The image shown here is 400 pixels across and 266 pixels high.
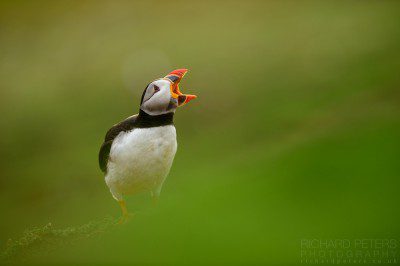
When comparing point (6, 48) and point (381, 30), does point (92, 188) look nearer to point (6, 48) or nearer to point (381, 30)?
point (6, 48)

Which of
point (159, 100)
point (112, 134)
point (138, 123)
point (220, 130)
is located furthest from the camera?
point (220, 130)

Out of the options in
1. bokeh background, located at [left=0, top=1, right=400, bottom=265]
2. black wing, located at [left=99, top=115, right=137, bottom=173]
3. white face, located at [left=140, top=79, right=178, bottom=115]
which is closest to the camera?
bokeh background, located at [left=0, top=1, right=400, bottom=265]

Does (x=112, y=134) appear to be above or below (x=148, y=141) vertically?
above

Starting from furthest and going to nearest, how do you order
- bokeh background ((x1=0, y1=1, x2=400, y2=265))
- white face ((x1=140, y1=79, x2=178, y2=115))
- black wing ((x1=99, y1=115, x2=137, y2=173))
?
black wing ((x1=99, y1=115, x2=137, y2=173)), white face ((x1=140, y1=79, x2=178, y2=115)), bokeh background ((x1=0, y1=1, x2=400, y2=265))

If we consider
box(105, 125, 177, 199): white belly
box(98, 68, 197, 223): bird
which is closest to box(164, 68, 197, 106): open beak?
box(98, 68, 197, 223): bird

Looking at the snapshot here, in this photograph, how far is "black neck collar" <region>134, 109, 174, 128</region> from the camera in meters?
2.42

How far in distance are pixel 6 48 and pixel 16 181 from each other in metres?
2.42

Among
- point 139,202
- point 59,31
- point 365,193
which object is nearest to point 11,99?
point 59,31

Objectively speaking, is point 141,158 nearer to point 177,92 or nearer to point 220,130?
point 177,92

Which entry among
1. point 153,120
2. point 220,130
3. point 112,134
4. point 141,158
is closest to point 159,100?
point 153,120

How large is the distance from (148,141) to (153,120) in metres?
0.10

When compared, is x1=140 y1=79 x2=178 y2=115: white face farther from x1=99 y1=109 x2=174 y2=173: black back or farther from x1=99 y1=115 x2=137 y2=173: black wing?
x1=99 y1=115 x2=137 y2=173: black wing

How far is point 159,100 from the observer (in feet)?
7.76

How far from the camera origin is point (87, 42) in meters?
7.48
